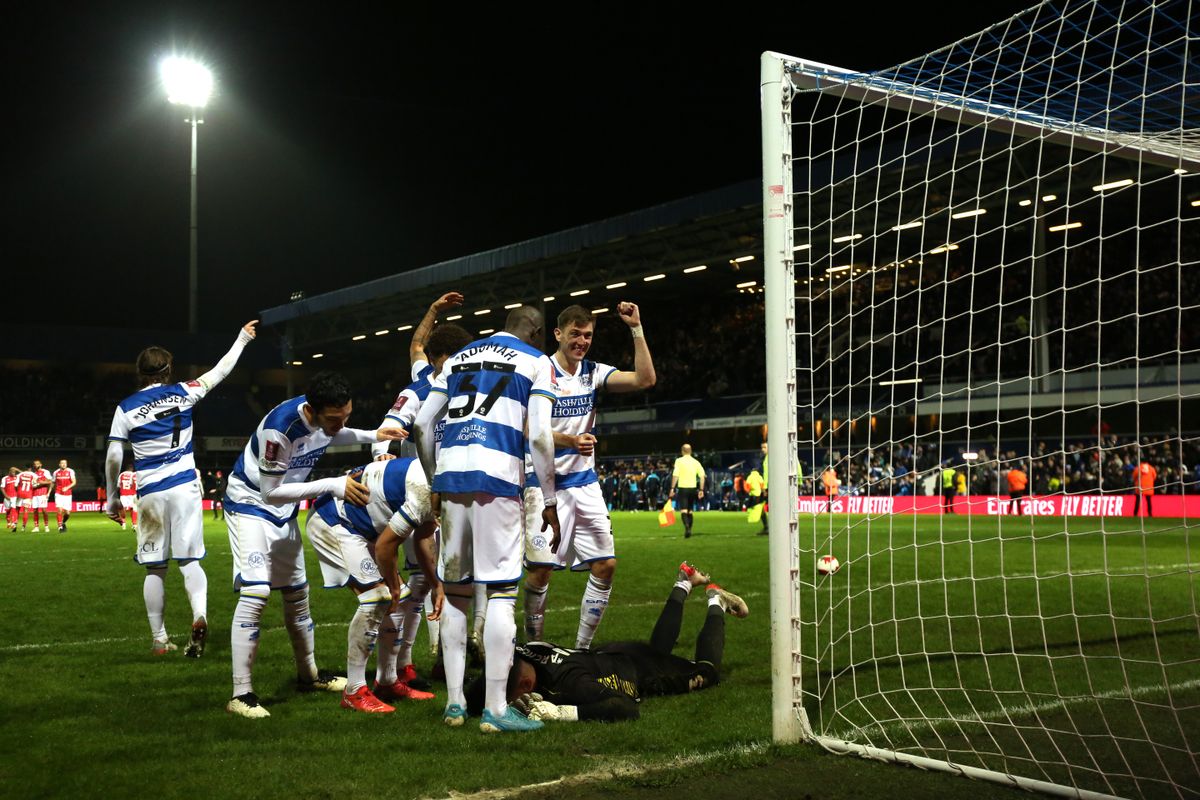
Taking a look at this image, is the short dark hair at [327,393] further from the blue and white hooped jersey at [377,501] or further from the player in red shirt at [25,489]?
the player in red shirt at [25,489]

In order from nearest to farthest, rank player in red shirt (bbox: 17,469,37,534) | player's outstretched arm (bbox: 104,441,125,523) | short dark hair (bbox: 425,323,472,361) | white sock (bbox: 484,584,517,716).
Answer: white sock (bbox: 484,584,517,716)
short dark hair (bbox: 425,323,472,361)
player's outstretched arm (bbox: 104,441,125,523)
player in red shirt (bbox: 17,469,37,534)

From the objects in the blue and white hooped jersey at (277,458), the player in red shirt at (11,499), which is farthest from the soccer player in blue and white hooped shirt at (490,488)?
the player in red shirt at (11,499)

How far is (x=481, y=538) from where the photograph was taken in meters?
4.99

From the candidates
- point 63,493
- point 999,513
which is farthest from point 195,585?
point 63,493

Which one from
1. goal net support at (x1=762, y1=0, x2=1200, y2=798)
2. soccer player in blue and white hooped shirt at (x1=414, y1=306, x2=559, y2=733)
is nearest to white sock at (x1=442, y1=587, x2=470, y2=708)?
soccer player in blue and white hooped shirt at (x1=414, y1=306, x2=559, y2=733)

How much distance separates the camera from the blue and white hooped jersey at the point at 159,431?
761 centimetres

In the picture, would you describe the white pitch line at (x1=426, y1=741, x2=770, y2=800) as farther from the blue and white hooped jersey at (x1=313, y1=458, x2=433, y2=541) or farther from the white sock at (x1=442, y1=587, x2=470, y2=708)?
the blue and white hooped jersey at (x1=313, y1=458, x2=433, y2=541)

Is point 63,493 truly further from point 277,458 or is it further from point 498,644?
point 498,644

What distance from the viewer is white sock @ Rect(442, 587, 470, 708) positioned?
507cm

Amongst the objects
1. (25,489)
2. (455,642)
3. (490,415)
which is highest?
(490,415)

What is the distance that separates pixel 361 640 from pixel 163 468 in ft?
10.5

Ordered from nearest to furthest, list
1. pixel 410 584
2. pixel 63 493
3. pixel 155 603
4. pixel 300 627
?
pixel 300 627 < pixel 410 584 < pixel 155 603 < pixel 63 493

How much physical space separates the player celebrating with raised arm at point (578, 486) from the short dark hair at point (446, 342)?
2.06ft

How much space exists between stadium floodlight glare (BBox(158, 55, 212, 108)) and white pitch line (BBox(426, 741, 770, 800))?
42.9 metres
